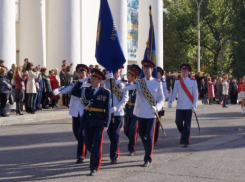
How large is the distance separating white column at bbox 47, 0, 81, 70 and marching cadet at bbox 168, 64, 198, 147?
1362 centimetres

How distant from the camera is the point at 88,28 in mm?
31562

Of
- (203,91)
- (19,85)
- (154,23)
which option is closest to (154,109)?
(19,85)

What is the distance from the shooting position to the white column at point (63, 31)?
83.9 feet

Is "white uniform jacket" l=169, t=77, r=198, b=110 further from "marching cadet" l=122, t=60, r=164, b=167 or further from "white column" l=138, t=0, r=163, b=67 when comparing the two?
"white column" l=138, t=0, r=163, b=67

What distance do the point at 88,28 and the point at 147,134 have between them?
2209 centimetres

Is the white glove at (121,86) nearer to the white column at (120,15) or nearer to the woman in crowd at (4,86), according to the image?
the woman in crowd at (4,86)

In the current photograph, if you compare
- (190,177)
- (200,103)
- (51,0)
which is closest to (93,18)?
(51,0)

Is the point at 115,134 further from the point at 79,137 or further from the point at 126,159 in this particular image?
the point at 126,159

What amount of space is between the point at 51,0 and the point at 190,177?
1827cm

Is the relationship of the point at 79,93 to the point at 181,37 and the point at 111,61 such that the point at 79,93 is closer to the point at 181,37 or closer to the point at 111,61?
the point at 111,61

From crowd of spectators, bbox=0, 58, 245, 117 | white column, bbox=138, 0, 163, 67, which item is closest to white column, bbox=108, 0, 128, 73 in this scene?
white column, bbox=138, 0, 163, 67

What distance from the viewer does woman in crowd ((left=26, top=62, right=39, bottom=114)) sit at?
19297mm

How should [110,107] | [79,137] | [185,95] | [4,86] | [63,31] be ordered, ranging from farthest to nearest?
[63,31], [4,86], [185,95], [79,137], [110,107]

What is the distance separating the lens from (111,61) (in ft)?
34.6
